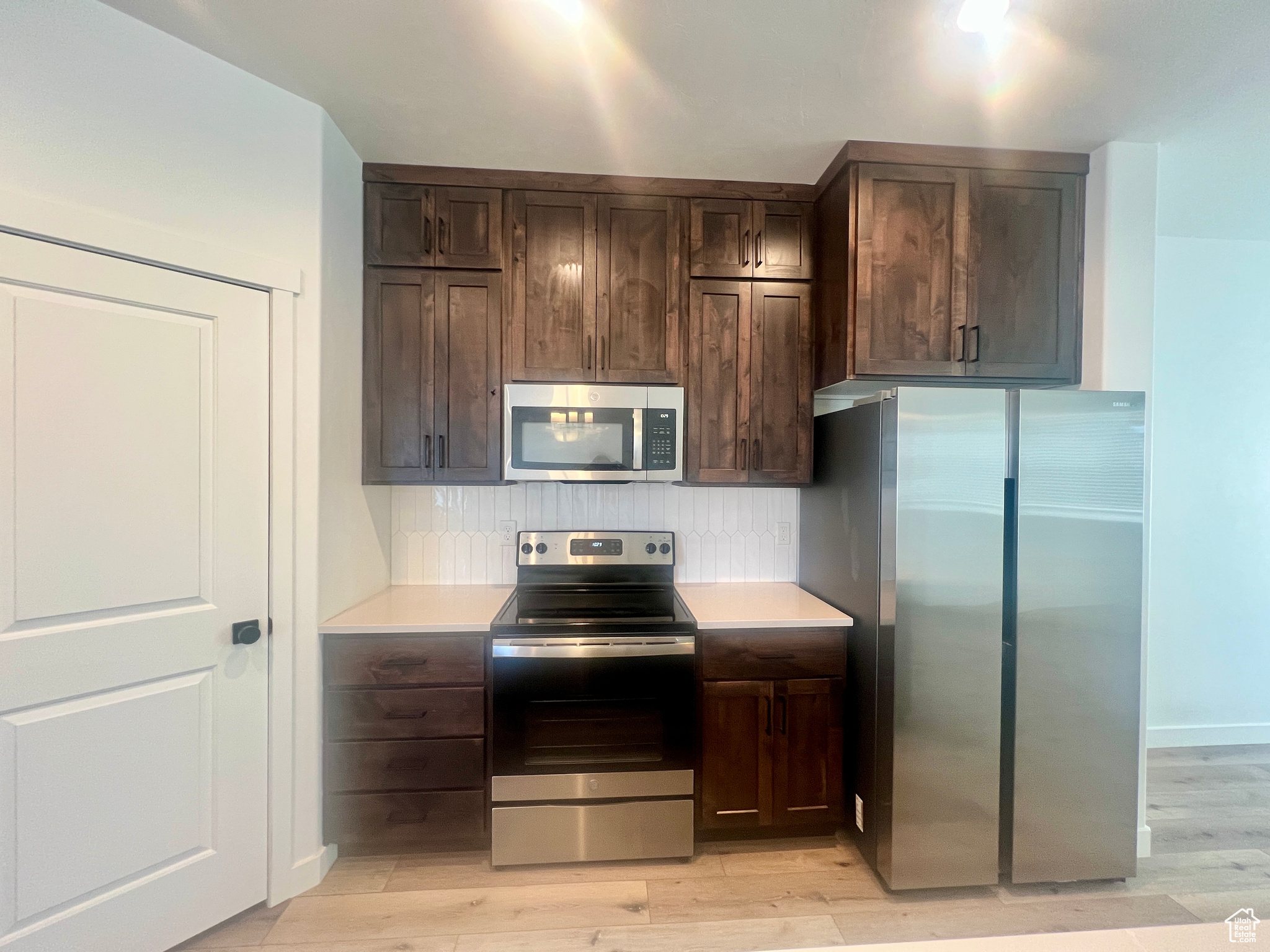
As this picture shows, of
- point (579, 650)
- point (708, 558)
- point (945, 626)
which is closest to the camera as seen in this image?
point (945, 626)

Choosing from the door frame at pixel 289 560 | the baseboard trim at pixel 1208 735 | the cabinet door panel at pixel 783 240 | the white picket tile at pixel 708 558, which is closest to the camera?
the door frame at pixel 289 560

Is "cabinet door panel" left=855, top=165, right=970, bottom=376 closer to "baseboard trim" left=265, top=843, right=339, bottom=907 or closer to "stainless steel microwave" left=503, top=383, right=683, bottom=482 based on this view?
"stainless steel microwave" left=503, top=383, right=683, bottom=482

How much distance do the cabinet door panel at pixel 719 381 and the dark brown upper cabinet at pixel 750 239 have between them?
0.08 metres

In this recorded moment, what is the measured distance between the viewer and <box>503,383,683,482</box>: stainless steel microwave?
2.21 meters

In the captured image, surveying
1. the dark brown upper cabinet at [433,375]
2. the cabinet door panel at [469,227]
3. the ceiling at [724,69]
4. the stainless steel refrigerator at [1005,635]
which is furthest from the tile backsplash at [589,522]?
the ceiling at [724,69]

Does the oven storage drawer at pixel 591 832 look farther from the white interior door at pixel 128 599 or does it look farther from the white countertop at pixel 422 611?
the white interior door at pixel 128 599

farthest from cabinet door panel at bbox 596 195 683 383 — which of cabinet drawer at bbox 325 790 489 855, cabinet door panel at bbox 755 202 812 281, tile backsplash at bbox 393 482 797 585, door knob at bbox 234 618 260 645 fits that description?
cabinet drawer at bbox 325 790 489 855

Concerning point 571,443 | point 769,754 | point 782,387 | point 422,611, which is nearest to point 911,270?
point 782,387

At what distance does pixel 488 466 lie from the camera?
2248 mm

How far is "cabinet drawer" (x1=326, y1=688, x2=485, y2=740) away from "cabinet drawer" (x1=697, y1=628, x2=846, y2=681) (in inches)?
34.5

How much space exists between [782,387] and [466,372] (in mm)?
1372

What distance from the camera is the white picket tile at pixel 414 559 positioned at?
99.6 inches

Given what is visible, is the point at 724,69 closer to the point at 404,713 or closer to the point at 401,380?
the point at 401,380

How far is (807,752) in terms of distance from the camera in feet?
6.63
